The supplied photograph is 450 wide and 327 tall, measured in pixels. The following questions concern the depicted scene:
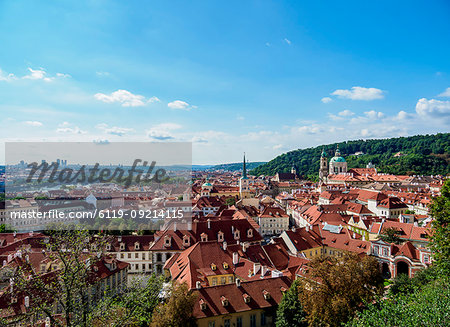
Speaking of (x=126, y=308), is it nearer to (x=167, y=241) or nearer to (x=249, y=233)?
(x=167, y=241)

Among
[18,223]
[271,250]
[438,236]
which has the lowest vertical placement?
[18,223]

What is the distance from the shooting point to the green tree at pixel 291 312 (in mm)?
20766

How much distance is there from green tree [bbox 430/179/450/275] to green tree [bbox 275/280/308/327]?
11056 mm

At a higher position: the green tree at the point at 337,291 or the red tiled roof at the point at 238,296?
the green tree at the point at 337,291

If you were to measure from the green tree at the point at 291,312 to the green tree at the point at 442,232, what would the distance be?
11.1m

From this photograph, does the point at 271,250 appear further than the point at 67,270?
Yes

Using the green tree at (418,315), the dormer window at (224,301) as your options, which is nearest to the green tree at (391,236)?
the green tree at (418,315)

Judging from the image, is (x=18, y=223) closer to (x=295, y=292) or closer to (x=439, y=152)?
(x=295, y=292)

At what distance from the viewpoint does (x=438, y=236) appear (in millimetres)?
24547

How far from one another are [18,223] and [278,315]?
73890mm

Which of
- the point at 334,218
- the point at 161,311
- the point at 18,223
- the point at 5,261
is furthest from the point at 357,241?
the point at 18,223

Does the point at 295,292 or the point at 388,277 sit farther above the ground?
the point at 295,292

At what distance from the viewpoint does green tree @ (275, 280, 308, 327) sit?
20.8m

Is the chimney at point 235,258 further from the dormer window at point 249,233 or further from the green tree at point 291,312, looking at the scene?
the dormer window at point 249,233
